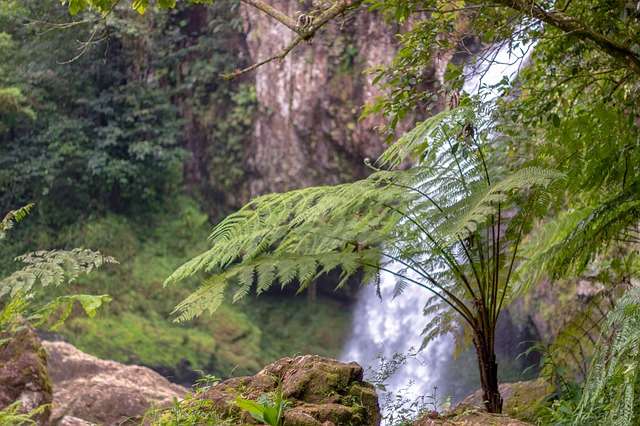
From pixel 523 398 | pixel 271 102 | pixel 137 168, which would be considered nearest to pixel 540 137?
pixel 523 398

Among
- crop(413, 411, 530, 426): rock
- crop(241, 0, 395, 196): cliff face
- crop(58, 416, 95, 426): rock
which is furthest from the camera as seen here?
crop(241, 0, 395, 196): cliff face

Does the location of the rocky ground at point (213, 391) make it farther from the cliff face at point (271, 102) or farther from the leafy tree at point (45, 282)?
the cliff face at point (271, 102)

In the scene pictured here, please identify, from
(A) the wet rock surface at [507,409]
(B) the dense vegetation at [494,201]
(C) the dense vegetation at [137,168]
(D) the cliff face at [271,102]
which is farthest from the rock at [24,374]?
(D) the cliff face at [271,102]

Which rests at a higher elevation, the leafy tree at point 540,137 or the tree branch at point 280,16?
the tree branch at point 280,16

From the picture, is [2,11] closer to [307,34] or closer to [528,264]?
[307,34]

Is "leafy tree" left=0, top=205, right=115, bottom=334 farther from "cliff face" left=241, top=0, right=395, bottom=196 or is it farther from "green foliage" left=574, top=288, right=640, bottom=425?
"cliff face" left=241, top=0, right=395, bottom=196

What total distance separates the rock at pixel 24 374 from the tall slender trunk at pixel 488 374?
276cm

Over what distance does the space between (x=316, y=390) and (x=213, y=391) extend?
1.22ft

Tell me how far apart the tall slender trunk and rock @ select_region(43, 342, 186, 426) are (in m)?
2.65

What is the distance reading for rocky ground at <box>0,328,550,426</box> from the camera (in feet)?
8.93

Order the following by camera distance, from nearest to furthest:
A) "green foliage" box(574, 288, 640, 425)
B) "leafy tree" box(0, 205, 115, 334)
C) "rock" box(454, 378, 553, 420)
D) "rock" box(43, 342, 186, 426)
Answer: "green foliage" box(574, 288, 640, 425) < "leafy tree" box(0, 205, 115, 334) < "rock" box(454, 378, 553, 420) < "rock" box(43, 342, 186, 426)

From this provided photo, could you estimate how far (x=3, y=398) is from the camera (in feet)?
15.6

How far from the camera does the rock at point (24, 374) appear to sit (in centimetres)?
481

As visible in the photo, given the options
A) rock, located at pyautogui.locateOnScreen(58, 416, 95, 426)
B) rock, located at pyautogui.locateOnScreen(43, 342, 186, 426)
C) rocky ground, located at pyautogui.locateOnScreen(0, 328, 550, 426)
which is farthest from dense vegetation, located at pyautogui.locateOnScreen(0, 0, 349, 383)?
rock, located at pyautogui.locateOnScreen(58, 416, 95, 426)
